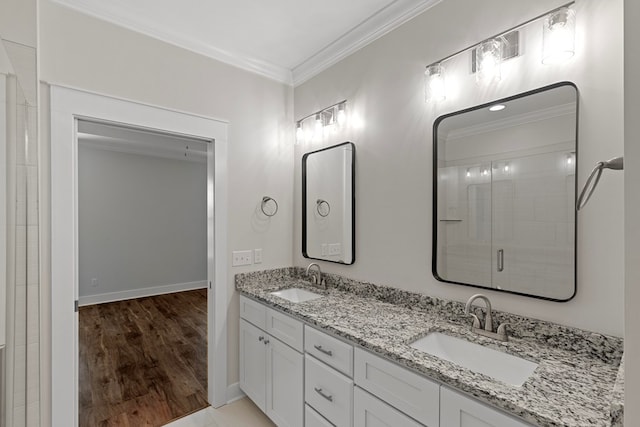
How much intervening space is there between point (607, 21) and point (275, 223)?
2250mm

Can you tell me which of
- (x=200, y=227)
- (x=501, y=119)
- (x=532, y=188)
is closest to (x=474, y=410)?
(x=532, y=188)

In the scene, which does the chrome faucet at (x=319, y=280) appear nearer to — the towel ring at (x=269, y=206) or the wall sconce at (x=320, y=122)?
the towel ring at (x=269, y=206)

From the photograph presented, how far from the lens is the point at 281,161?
8.94 feet

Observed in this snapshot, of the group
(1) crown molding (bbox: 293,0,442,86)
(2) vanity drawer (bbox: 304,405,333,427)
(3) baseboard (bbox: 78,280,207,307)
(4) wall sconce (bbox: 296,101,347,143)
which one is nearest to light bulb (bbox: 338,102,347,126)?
(4) wall sconce (bbox: 296,101,347,143)

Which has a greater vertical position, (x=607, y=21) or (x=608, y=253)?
(x=607, y=21)

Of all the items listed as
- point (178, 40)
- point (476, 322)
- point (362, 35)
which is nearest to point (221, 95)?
point (178, 40)

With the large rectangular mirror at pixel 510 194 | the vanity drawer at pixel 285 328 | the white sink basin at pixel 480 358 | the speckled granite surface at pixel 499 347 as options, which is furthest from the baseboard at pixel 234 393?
the large rectangular mirror at pixel 510 194

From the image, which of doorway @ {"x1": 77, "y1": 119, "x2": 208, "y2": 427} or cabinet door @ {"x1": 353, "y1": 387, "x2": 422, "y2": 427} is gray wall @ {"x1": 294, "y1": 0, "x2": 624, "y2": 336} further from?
doorway @ {"x1": 77, "y1": 119, "x2": 208, "y2": 427}

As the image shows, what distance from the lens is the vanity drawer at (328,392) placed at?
4.90 ft

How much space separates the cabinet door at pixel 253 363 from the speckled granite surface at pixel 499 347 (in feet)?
1.10

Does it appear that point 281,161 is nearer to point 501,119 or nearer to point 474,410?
point 501,119

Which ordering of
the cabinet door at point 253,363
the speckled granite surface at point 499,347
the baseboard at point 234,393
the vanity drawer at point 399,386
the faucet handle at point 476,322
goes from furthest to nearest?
the baseboard at point 234,393 → the cabinet door at point 253,363 → the faucet handle at point 476,322 → the vanity drawer at point 399,386 → the speckled granite surface at point 499,347

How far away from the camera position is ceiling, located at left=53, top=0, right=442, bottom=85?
1.88m

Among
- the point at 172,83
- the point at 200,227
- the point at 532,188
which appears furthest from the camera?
the point at 200,227
